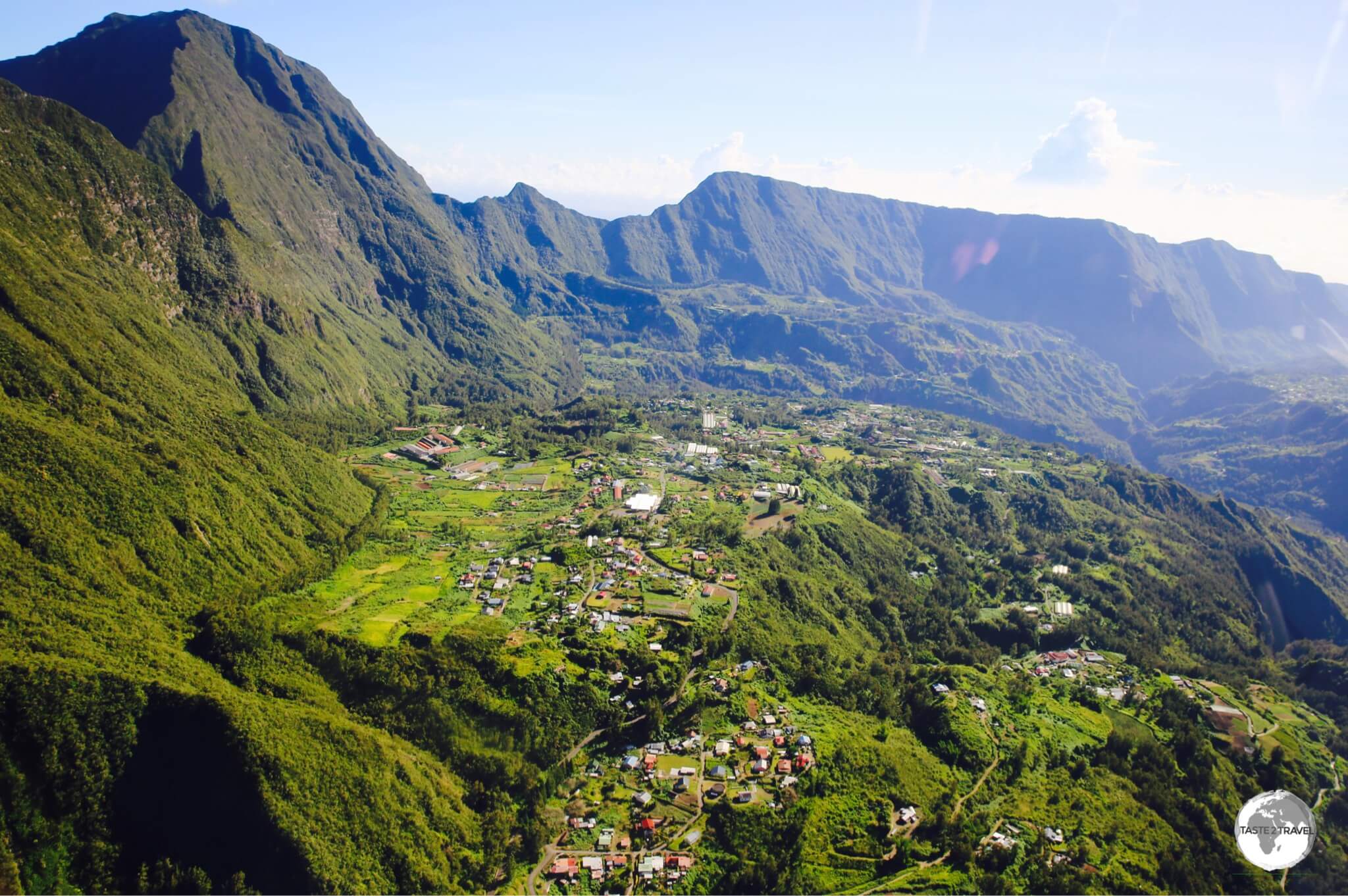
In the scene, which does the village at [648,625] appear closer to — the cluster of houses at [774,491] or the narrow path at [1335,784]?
the cluster of houses at [774,491]

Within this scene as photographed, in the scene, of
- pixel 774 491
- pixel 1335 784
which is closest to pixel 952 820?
pixel 1335 784

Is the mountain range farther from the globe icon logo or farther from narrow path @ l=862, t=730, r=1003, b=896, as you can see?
the globe icon logo

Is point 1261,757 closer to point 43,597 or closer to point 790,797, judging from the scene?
point 790,797

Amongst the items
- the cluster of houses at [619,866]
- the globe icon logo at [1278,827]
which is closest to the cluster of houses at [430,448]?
the cluster of houses at [619,866]

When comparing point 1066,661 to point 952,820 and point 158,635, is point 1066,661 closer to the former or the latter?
point 952,820

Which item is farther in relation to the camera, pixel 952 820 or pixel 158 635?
pixel 158 635

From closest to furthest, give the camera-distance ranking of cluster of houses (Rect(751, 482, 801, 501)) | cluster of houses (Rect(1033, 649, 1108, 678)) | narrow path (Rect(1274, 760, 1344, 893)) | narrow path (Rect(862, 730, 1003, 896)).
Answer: narrow path (Rect(862, 730, 1003, 896)) < narrow path (Rect(1274, 760, 1344, 893)) < cluster of houses (Rect(1033, 649, 1108, 678)) < cluster of houses (Rect(751, 482, 801, 501))

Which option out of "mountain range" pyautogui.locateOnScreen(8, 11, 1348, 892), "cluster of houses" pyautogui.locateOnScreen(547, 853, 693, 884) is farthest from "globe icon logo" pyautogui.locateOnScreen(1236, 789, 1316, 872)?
"cluster of houses" pyautogui.locateOnScreen(547, 853, 693, 884)

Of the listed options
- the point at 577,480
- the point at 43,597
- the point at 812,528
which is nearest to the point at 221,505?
the point at 43,597
